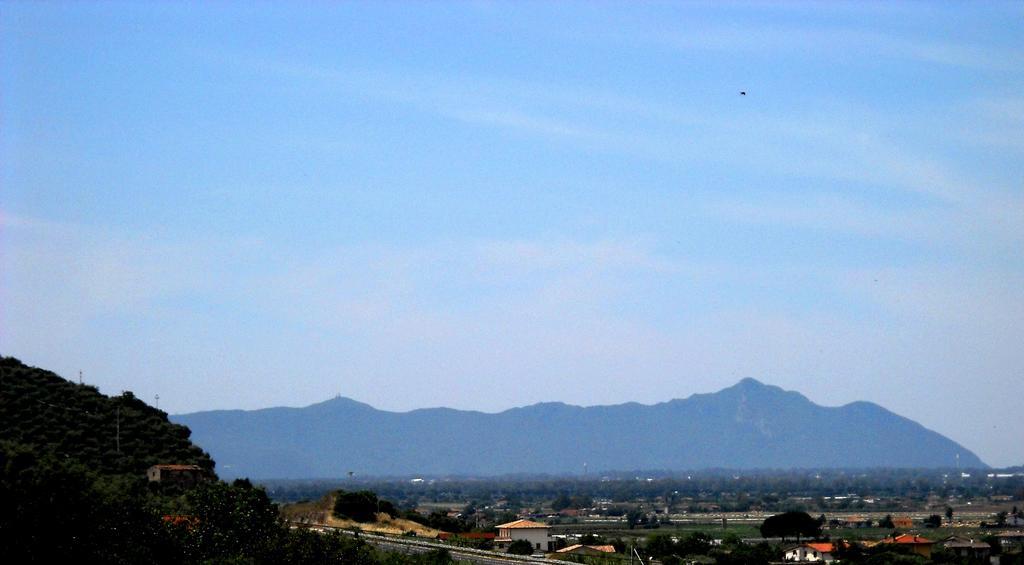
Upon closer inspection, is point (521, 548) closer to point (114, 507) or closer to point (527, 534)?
point (527, 534)

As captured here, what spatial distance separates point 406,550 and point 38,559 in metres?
25.1

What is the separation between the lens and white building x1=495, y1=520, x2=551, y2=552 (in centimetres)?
9012

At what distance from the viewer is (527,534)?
91250 mm

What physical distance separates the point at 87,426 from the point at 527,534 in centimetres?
2750

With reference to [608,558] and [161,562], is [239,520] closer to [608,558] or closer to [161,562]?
[161,562]

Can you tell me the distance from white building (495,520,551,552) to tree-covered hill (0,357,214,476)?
732 inches

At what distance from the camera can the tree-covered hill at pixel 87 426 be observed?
76.5 metres

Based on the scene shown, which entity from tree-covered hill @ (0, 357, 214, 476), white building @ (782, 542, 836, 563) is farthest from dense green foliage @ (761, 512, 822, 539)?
tree-covered hill @ (0, 357, 214, 476)

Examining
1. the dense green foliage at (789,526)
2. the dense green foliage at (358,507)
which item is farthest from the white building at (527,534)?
the dense green foliage at (789,526)

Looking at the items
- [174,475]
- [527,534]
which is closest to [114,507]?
[174,475]

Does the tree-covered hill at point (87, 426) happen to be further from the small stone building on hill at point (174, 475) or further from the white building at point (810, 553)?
the white building at point (810, 553)

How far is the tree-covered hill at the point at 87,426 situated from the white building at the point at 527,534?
732 inches

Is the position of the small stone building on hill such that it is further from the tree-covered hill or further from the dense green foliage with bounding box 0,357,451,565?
the tree-covered hill

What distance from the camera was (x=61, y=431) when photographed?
79.1 m
